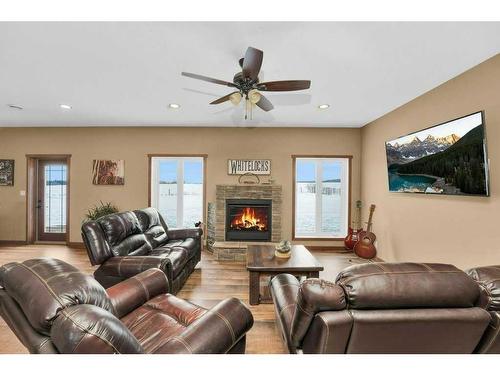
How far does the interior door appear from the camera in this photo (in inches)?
206

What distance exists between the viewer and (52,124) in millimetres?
4793

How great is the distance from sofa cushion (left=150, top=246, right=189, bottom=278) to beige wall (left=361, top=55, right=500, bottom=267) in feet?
10.3

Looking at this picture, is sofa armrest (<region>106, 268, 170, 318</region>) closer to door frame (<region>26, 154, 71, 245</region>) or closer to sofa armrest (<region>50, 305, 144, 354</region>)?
sofa armrest (<region>50, 305, 144, 354</region>)

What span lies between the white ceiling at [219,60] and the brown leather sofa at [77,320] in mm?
1848

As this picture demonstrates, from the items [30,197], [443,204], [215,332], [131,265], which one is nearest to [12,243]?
[30,197]

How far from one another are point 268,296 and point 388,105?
10.8 feet

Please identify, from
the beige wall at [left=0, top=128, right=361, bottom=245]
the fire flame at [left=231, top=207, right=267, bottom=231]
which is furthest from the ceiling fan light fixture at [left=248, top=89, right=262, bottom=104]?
the fire flame at [left=231, top=207, right=267, bottom=231]

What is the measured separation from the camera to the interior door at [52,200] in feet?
17.2

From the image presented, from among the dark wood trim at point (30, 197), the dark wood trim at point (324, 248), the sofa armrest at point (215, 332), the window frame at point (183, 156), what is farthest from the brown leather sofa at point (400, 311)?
the dark wood trim at point (30, 197)

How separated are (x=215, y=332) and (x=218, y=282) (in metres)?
2.22

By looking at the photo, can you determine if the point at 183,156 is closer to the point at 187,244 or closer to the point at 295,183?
the point at 187,244

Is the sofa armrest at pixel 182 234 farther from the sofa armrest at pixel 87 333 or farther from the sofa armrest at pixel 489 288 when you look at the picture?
the sofa armrest at pixel 489 288

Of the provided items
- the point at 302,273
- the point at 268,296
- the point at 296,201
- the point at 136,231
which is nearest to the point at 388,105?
the point at 296,201

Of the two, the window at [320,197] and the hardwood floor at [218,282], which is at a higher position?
the window at [320,197]
